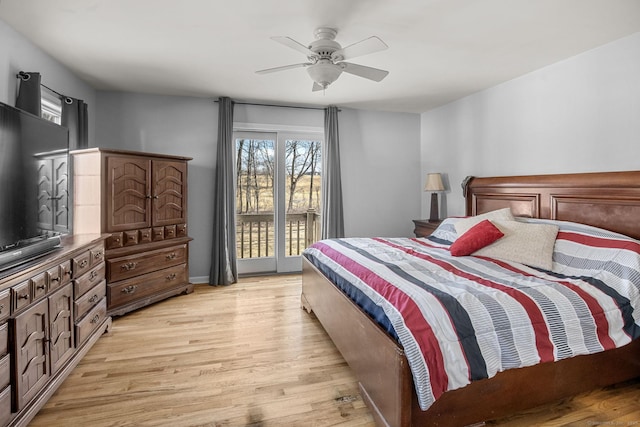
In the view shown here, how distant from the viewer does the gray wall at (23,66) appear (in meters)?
2.45

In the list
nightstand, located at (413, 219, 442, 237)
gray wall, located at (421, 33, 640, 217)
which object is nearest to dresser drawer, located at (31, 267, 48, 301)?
nightstand, located at (413, 219, 442, 237)

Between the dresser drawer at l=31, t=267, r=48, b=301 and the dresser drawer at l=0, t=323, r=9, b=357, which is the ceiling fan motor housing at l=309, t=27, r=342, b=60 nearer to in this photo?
the dresser drawer at l=31, t=267, r=48, b=301

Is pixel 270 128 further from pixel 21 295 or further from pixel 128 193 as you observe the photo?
pixel 21 295

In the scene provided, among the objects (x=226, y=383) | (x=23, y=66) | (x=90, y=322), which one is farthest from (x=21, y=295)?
(x=23, y=66)

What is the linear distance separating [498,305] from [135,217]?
337 cm

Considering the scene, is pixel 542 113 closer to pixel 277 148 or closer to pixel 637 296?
pixel 637 296

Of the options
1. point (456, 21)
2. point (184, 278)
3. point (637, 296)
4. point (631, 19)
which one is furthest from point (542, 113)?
point (184, 278)

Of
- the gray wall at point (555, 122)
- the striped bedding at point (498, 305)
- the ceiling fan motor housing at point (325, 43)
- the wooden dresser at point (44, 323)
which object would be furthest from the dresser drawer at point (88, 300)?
the gray wall at point (555, 122)

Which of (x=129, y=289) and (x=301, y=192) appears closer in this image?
(x=129, y=289)

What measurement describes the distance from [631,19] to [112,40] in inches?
154

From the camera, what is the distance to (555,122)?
319 cm

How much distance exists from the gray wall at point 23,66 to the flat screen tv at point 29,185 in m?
0.59

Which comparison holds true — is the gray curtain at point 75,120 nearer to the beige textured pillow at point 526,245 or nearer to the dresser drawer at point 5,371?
the dresser drawer at point 5,371

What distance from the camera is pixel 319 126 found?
4.91 m
